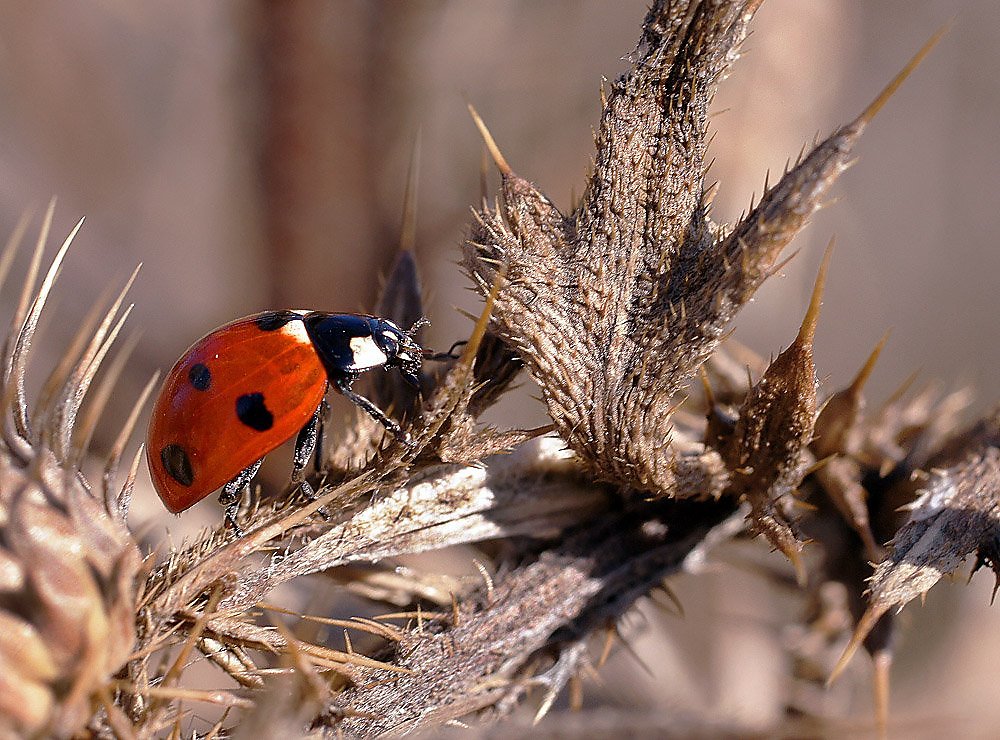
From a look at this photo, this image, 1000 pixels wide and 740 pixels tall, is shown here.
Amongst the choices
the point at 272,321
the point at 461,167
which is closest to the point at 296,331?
the point at 272,321

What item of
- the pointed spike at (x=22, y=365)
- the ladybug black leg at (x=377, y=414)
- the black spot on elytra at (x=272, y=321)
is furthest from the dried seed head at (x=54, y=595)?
the black spot on elytra at (x=272, y=321)

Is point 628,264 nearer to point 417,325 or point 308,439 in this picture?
point 417,325

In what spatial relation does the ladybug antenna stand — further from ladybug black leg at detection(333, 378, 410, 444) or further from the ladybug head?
ladybug black leg at detection(333, 378, 410, 444)

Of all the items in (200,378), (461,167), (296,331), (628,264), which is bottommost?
(200,378)

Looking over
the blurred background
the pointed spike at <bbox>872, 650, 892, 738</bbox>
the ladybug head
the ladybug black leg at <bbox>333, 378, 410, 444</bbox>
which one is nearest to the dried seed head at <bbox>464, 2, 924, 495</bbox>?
the ladybug black leg at <bbox>333, 378, 410, 444</bbox>

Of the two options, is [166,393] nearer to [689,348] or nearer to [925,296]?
[689,348]
